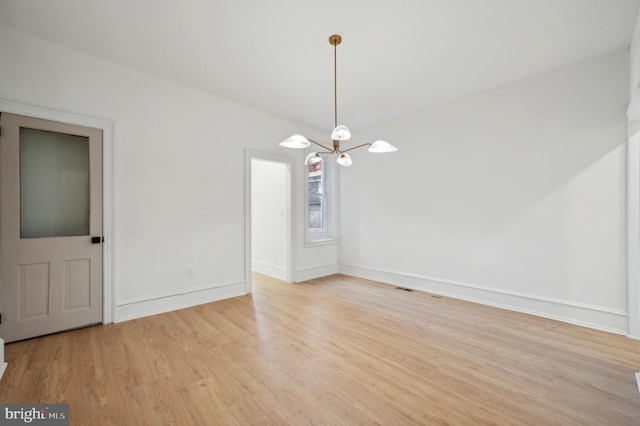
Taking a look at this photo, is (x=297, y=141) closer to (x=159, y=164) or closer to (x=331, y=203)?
(x=159, y=164)

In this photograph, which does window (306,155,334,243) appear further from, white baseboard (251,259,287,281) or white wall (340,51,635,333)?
white wall (340,51,635,333)

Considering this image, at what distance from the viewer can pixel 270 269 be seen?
18.0 ft

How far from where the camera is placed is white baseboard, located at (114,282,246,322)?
3191mm

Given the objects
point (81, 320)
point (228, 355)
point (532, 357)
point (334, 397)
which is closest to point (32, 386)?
point (81, 320)

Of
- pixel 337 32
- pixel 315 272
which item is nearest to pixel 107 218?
pixel 337 32

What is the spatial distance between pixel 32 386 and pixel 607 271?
534cm

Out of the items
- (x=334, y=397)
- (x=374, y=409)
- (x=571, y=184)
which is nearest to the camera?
(x=374, y=409)

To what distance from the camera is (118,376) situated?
2.12 metres

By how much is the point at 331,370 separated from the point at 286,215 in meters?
3.08

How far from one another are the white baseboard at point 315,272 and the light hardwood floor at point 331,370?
1.60 metres

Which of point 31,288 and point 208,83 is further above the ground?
point 208,83

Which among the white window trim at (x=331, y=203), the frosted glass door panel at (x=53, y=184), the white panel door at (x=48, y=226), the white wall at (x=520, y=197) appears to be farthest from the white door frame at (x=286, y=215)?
the frosted glass door panel at (x=53, y=184)

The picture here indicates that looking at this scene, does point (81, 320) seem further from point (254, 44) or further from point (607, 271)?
point (607, 271)

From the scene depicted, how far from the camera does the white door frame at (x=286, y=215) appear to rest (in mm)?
4266
